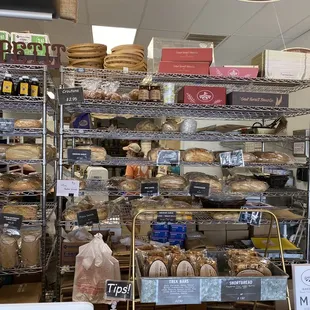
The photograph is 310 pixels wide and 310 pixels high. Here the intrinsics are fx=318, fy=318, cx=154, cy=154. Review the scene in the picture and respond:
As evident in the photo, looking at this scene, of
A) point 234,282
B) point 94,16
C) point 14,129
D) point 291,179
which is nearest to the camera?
point 234,282

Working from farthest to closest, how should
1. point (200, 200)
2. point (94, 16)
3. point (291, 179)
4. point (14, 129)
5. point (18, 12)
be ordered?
point (291, 179)
point (94, 16)
point (200, 200)
point (14, 129)
point (18, 12)

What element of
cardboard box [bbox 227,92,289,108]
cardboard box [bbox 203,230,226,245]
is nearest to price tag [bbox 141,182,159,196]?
cardboard box [bbox 203,230,226,245]

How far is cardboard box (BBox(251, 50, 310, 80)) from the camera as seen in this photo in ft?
7.48

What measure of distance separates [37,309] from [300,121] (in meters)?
3.87

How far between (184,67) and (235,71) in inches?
14.5

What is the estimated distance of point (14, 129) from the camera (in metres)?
2.12

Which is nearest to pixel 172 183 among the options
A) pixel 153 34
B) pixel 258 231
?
pixel 258 231

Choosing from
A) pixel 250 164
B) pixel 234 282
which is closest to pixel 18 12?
pixel 234 282

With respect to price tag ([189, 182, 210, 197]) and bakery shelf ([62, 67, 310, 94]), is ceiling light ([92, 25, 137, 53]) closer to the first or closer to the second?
bakery shelf ([62, 67, 310, 94])

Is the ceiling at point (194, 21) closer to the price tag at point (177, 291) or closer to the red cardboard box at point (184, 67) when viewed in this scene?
the red cardboard box at point (184, 67)

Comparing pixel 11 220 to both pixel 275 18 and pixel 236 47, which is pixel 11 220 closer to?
pixel 275 18

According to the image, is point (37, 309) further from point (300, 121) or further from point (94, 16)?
point (300, 121)

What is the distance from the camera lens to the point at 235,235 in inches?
103

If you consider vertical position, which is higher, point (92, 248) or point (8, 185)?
point (8, 185)
